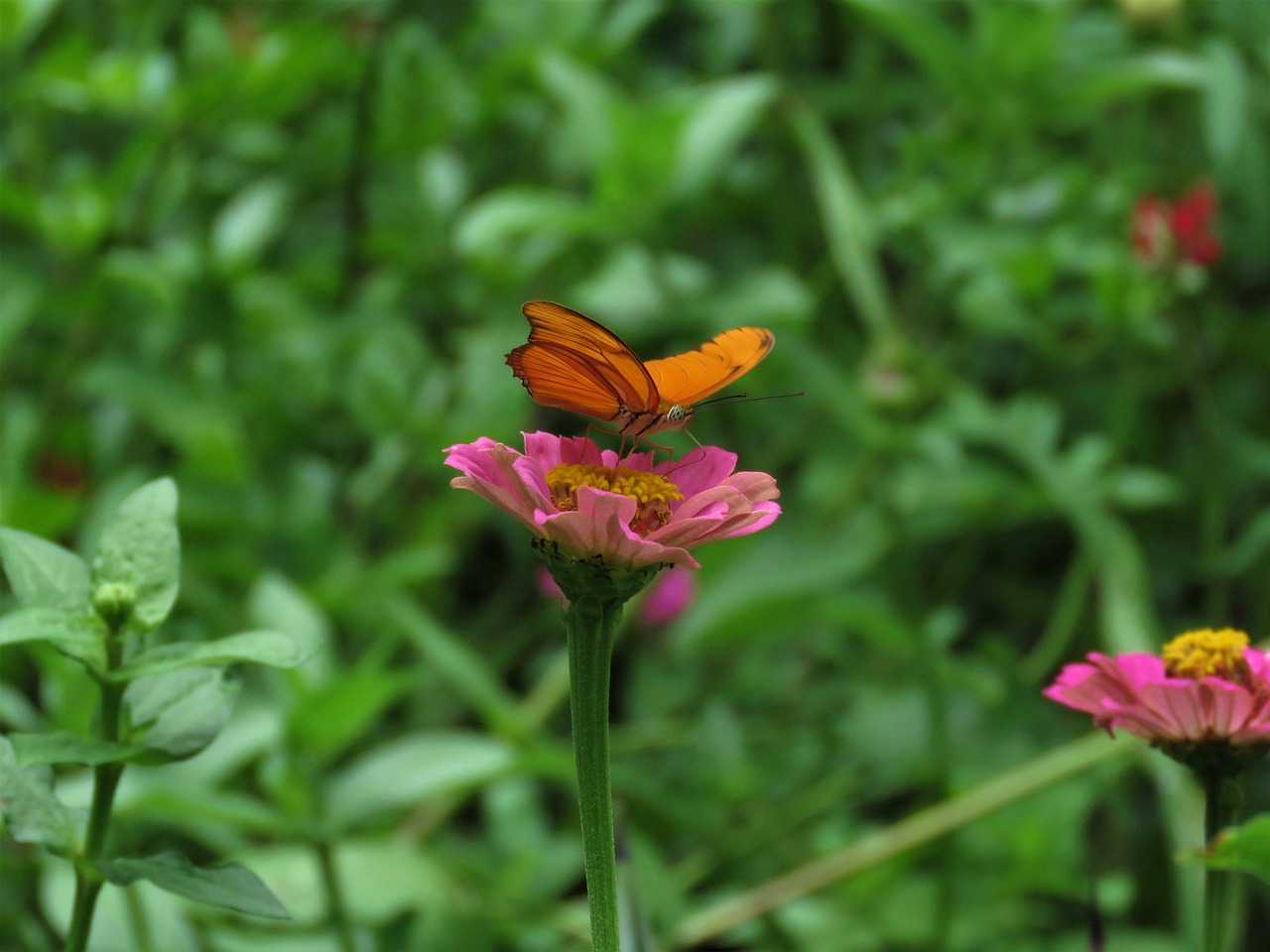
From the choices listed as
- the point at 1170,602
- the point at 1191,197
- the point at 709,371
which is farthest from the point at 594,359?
the point at 1170,602

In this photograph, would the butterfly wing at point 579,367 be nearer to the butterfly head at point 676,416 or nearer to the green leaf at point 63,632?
the butterfly head at point 676,416

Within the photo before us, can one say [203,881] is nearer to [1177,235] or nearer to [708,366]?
[708,366]

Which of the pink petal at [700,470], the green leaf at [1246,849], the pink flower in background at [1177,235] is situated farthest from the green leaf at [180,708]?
the pink flower in background at [1177,235]

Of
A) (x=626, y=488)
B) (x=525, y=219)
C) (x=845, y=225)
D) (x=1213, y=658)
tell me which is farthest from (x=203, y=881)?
(x=845, y=225)

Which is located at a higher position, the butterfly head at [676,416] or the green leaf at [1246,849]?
the butterfly head at [676,416]

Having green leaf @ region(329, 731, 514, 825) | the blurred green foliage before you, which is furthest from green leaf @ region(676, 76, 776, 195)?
green leaf @ region(329, 731, 514, 825)

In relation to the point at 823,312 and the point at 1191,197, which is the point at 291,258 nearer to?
the point at 823,312

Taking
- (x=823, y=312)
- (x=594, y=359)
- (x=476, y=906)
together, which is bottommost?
(x=476, y=906)
